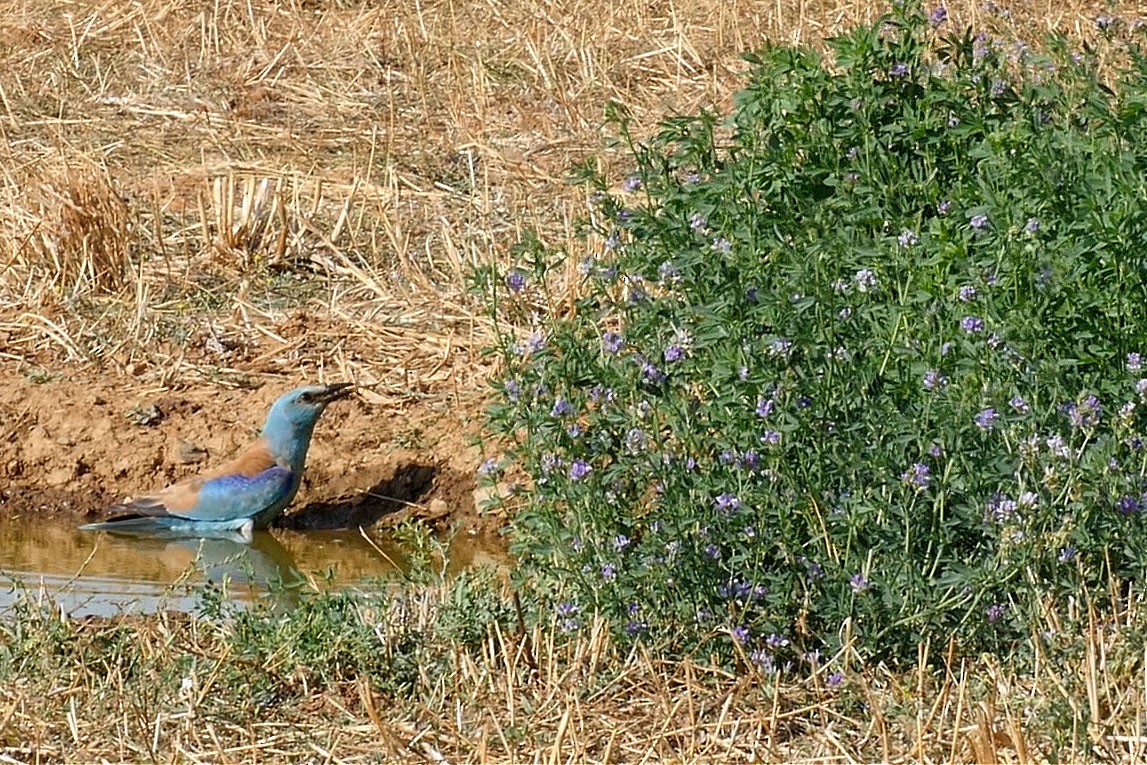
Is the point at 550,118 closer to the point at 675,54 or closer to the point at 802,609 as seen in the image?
the point at 675,54

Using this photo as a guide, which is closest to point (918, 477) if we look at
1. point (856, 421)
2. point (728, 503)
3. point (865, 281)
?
point (856, 421)

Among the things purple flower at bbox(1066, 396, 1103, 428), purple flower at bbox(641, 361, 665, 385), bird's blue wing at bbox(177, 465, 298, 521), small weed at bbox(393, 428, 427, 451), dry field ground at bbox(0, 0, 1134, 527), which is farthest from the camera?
Answer: dry field ground at bbox(0, 0, 1134, 527)

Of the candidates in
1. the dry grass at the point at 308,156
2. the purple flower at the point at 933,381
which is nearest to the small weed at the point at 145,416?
the dry grass at the point at 308,156

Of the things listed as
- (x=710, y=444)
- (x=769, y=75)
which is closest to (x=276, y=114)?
(x=769, y=75)

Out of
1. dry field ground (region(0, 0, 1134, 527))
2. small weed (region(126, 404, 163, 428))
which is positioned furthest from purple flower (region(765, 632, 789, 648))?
small weed (region(126, 404, 163, 428))

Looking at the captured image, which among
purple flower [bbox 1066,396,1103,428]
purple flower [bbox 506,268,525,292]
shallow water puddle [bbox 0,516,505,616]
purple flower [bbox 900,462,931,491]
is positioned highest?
purple flower [bbox 1066,396,1103,428]

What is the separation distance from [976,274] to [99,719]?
234cm

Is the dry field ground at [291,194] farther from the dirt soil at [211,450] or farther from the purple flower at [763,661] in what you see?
the purple flower at [763,661]

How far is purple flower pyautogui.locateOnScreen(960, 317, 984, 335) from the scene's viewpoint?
181 inches

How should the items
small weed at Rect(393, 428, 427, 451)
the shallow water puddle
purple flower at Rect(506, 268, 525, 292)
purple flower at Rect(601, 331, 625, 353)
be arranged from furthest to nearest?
small weed at Rect(393, 428, 427, 451) → the shallow water puddle → purple flower at Rect(506, 268, 525, 292) → purple flower at Rect(601, 331, 625, 353)

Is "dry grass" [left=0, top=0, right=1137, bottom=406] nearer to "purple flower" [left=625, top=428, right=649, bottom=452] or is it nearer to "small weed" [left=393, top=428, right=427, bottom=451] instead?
"small weed" [left=393, top=428, right=427, bottom=451]

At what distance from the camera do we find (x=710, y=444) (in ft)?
15.7

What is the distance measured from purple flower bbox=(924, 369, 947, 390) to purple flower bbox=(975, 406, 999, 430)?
134mm

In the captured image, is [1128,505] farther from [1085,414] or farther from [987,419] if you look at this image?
[987,419]
